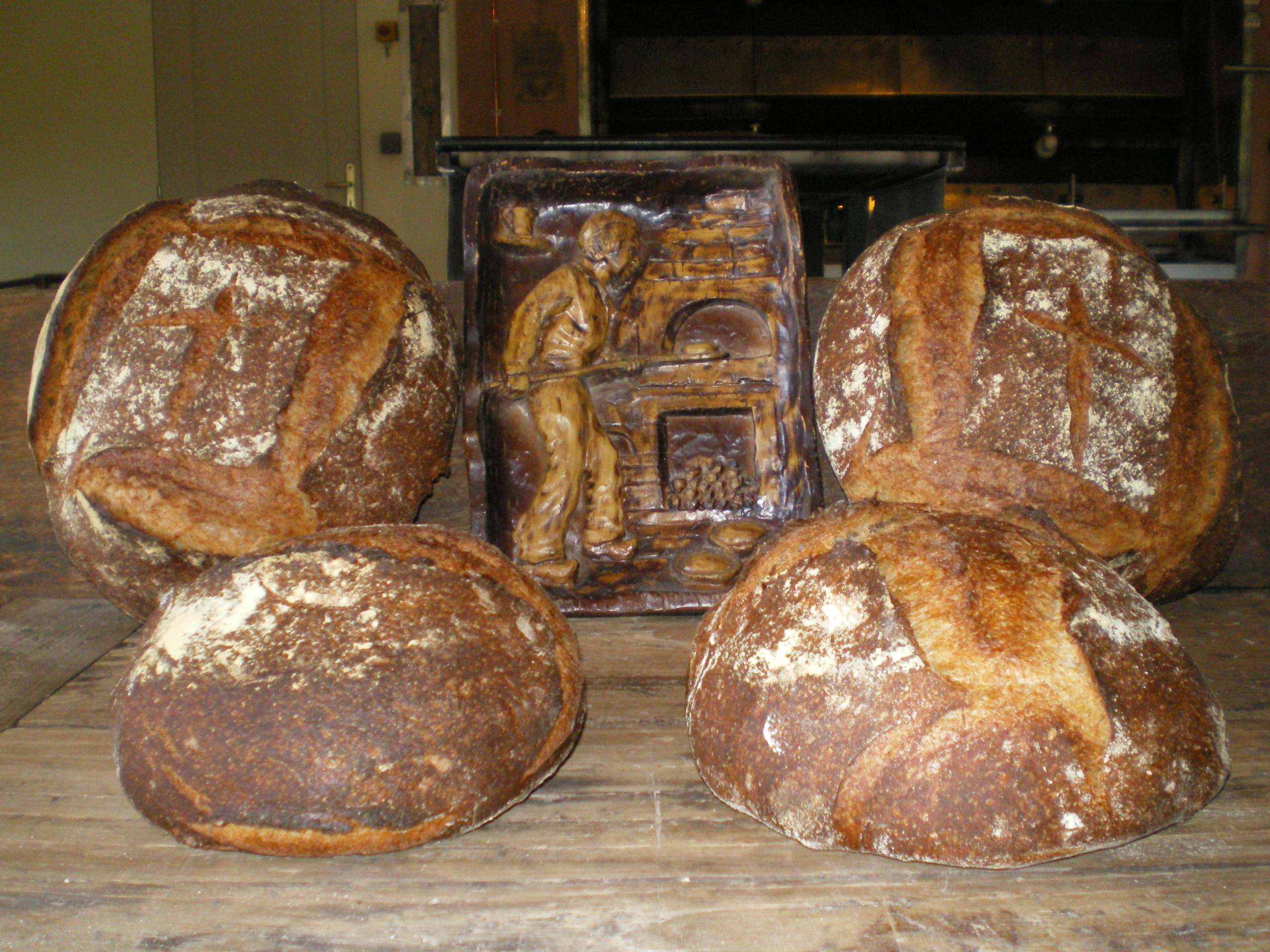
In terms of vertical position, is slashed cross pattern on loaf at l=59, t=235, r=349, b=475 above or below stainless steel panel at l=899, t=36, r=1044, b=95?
below

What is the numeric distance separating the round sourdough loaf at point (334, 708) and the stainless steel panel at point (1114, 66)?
16.5 ft

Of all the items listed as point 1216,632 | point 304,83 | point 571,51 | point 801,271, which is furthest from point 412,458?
point 304,83

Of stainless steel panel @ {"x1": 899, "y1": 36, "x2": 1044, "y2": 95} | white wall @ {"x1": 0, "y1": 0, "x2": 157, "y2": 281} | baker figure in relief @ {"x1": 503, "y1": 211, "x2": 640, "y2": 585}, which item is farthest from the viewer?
white wall @ {"x1": 0, "y1": 0, "x2": 157, "y2": 281}

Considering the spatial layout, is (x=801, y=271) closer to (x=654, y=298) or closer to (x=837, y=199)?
(x=654, y=298)

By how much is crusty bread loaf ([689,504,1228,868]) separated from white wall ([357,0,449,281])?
432 cm

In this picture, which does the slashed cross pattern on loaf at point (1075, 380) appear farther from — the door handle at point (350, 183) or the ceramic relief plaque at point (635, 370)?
the door handle at point (350, 183)

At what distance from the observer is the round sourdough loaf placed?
3.29 ft

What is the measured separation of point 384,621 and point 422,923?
12.8 inches

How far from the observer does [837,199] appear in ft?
9.30

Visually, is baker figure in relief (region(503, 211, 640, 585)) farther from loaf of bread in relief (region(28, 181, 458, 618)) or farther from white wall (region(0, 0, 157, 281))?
white wall (region(0, 0, 157, 281))

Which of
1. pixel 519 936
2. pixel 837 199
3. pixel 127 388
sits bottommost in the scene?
pixel 519 936

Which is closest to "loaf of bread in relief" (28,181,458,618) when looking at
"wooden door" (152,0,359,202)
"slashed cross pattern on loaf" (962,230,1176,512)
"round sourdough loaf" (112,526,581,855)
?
"round sourdough loaf" (112,526,581,855)

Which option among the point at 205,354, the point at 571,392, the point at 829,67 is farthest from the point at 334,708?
the point at 829,67

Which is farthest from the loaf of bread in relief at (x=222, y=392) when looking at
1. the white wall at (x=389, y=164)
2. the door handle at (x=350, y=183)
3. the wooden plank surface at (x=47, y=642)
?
the door handle at (x=350, y=183)
